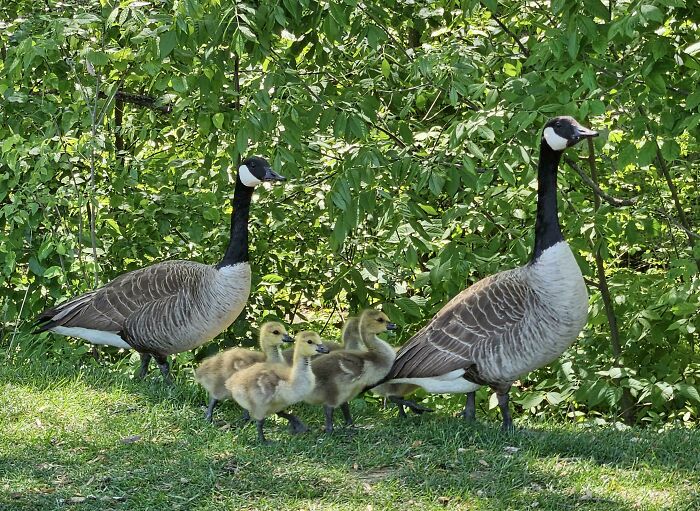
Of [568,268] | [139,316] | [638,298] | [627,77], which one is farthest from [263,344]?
[638,298]

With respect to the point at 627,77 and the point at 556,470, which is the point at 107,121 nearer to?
the point at 627,77

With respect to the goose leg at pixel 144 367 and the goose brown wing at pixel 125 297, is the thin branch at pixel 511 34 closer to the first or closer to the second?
the goose brown wing at pixel 125 297

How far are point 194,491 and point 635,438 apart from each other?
3.30 metres

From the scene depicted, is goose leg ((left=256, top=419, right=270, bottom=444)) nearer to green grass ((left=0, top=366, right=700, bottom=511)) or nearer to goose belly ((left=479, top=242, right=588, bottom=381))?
green grass ((left=0, top=366, right=700, bottom=511))

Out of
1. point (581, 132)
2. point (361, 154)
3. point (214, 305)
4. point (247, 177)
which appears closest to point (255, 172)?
point (247, 177)

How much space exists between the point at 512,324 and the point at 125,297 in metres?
3.58

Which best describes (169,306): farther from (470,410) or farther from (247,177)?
(470,410)

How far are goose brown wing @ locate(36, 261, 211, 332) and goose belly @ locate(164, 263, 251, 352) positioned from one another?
21cm

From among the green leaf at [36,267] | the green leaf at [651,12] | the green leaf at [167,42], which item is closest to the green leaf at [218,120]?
the green leaf at [167,42]

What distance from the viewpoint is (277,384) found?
22.6 feet

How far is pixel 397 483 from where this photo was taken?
621 cm

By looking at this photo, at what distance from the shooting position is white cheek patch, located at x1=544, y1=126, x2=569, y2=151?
7.52 meters

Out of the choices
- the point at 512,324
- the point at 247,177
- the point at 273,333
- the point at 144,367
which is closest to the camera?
the point at 512,324

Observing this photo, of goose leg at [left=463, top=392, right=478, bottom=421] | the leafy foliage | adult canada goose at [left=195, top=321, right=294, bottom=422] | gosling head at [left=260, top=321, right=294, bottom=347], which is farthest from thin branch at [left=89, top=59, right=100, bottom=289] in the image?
goose leg at [left=463, top=392, right=478, bottom=421]
